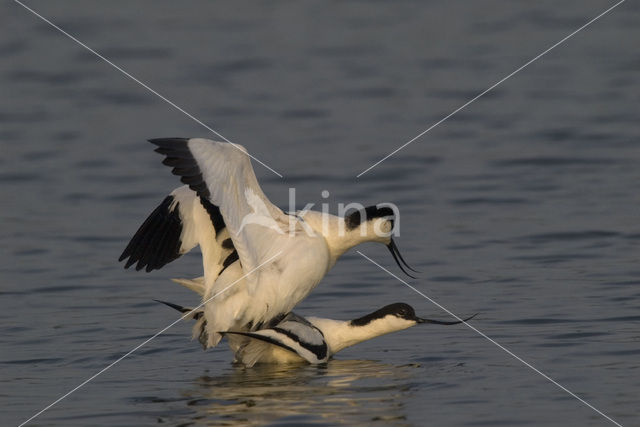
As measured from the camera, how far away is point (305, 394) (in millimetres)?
8906

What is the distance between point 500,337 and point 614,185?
473 centimetres

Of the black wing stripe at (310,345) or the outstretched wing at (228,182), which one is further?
the black wing stripe at (310,345)

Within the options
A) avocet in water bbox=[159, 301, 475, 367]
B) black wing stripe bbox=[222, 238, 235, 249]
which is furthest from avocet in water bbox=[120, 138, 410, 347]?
avocet in water bbox=[159, 301, 475, 367]

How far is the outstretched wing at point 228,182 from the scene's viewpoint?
8.93 m

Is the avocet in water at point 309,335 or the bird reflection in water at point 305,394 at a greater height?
the avocet in water at point 309,335

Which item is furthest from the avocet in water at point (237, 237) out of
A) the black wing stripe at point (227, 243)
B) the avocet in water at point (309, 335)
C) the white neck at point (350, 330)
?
the white neck at point (350, 330)

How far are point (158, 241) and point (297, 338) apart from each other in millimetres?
1329

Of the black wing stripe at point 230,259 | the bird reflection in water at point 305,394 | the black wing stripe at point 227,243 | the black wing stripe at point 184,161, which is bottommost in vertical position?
the bird reflection in water at point 305,394

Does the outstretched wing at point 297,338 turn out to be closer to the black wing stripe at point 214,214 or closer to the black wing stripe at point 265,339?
the black wing stripe at point 265,339

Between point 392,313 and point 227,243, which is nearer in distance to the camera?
point 227,243

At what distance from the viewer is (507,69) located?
1858 centimetres

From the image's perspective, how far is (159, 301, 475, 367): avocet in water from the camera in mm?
9688

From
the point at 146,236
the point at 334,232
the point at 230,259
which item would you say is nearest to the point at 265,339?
the point at 230,259

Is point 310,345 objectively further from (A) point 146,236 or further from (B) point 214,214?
(A) point 146,236
